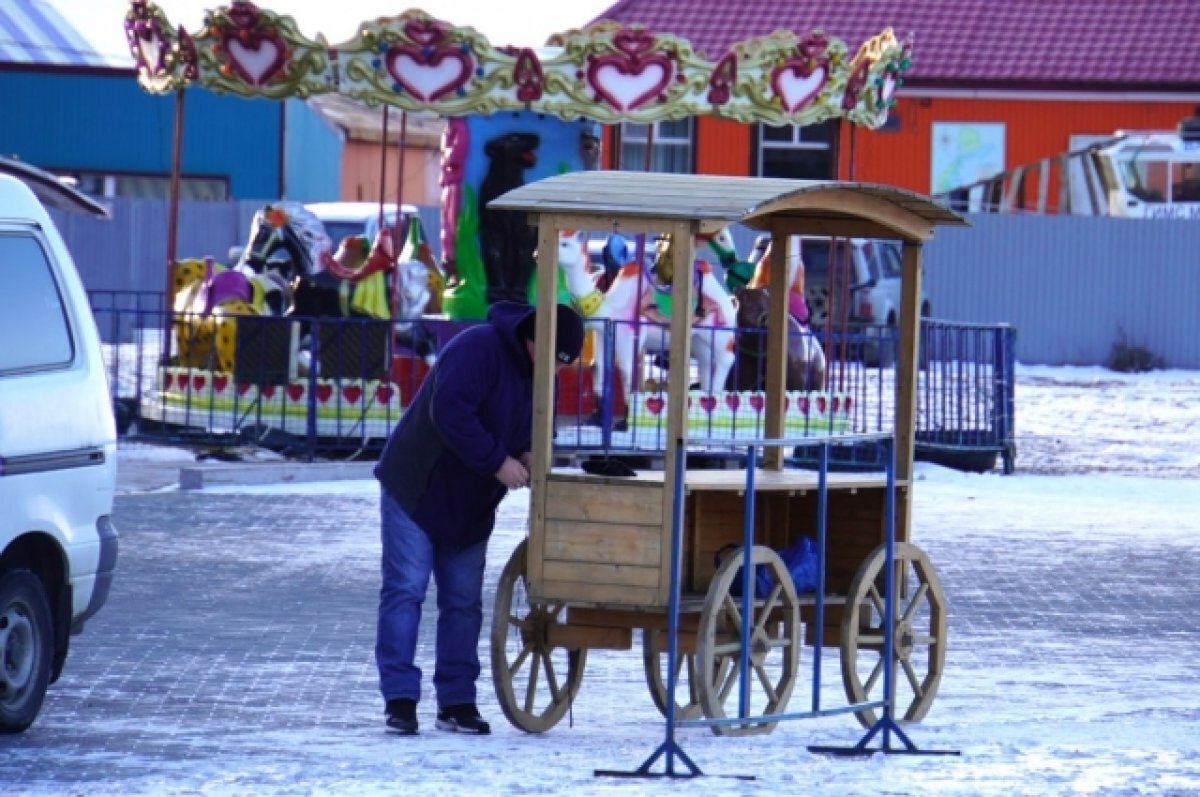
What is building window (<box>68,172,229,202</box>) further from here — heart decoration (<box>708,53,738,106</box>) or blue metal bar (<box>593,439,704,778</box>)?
blue metal bar (<box>593,439,704,778</box>)

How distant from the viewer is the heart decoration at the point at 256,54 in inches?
783

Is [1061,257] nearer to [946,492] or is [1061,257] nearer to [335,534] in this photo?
[946,492]

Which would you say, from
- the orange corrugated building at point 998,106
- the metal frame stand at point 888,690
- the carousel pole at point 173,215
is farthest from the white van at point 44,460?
Result: the orange corrugated building at point 998,106

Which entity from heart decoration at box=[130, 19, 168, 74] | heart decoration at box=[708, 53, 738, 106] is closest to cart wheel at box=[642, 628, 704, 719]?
heart decoration at box=[708, 53, 738, 106]

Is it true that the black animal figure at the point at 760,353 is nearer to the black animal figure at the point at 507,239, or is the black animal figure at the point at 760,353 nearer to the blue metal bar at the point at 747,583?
the black animal figure at the point at 507,239

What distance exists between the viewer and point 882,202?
8992 millimetres

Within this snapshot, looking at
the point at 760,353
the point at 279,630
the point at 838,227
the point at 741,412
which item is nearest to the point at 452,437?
the point at 838,227

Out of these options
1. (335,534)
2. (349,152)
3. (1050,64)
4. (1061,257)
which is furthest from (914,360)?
(349,152)

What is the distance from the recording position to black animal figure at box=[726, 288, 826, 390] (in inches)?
779

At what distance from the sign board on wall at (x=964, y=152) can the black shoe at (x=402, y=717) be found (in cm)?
3286

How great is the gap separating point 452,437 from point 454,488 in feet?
0.86

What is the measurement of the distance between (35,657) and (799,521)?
293 centimetres

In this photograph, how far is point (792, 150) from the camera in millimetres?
40312

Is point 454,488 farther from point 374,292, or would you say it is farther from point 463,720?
point 374,292
